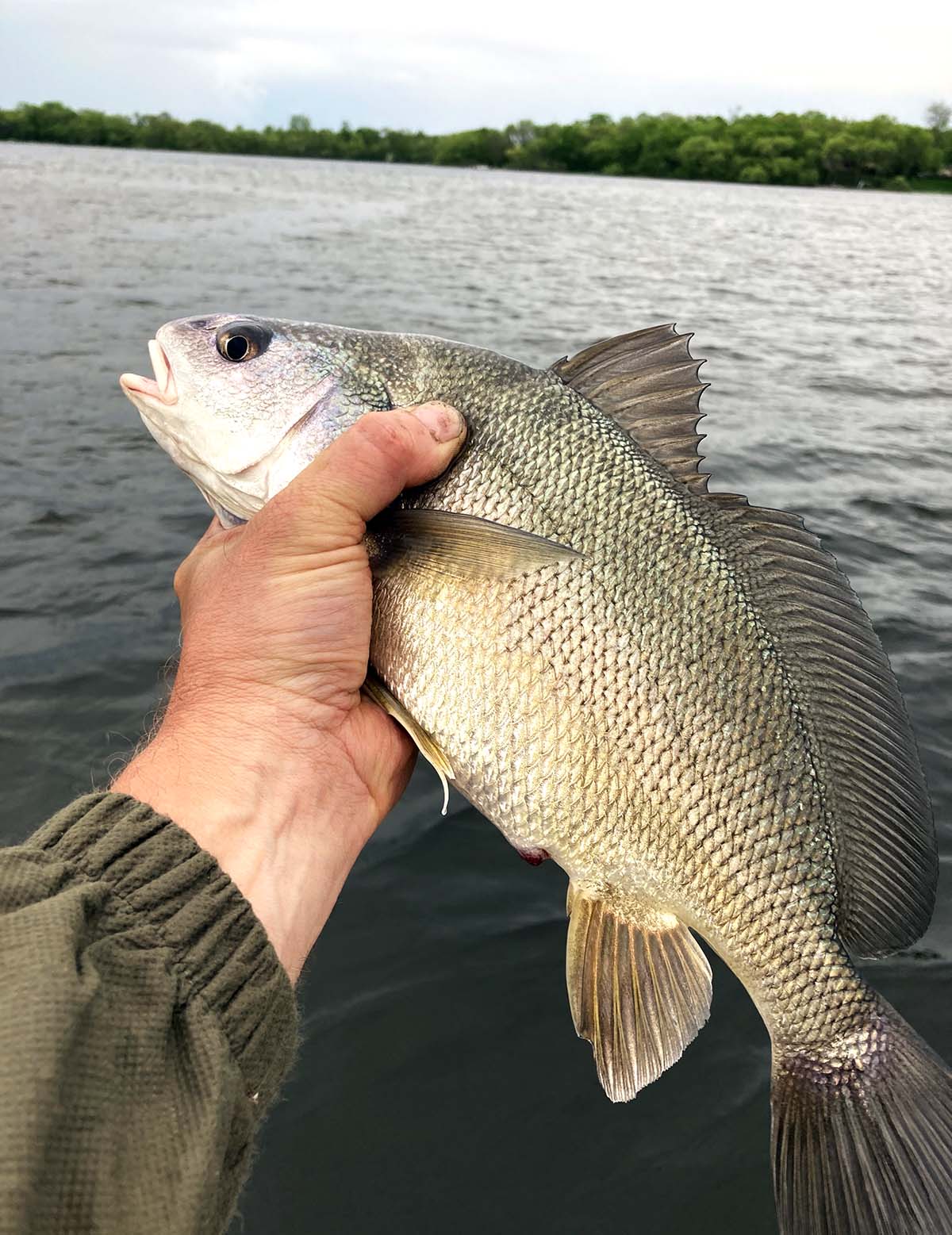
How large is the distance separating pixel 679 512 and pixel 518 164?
11982cm

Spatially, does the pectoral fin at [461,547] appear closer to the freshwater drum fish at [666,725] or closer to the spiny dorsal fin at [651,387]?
the freshwater drum fish at [666,725]

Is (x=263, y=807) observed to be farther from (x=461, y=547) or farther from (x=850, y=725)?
(x=850, y=725)

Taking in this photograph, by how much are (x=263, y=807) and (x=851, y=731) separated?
149cm

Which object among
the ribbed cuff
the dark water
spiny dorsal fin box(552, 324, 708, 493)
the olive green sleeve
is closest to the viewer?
the olive green sleeve

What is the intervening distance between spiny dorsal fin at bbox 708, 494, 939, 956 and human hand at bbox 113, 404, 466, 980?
0.91m

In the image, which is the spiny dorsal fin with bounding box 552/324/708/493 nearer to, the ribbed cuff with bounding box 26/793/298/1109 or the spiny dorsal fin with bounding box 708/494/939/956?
the spiny dorsal fin with bounding box 708/494/939/956

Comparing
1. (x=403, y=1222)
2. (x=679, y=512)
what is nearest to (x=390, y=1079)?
(x=403, y=1222)

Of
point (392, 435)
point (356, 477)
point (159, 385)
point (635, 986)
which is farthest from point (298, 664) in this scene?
point (635, 986)

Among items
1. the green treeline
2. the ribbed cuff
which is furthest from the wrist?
the green treeline

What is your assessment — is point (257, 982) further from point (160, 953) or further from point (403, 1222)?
point (403, 1222)

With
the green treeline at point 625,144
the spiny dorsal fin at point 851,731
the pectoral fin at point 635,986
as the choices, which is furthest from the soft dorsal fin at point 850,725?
the green treeline at point 625,144

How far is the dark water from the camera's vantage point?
112 inches

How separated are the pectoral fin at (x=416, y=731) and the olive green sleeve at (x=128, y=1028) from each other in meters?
0.68

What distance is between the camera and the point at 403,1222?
2.67 m
